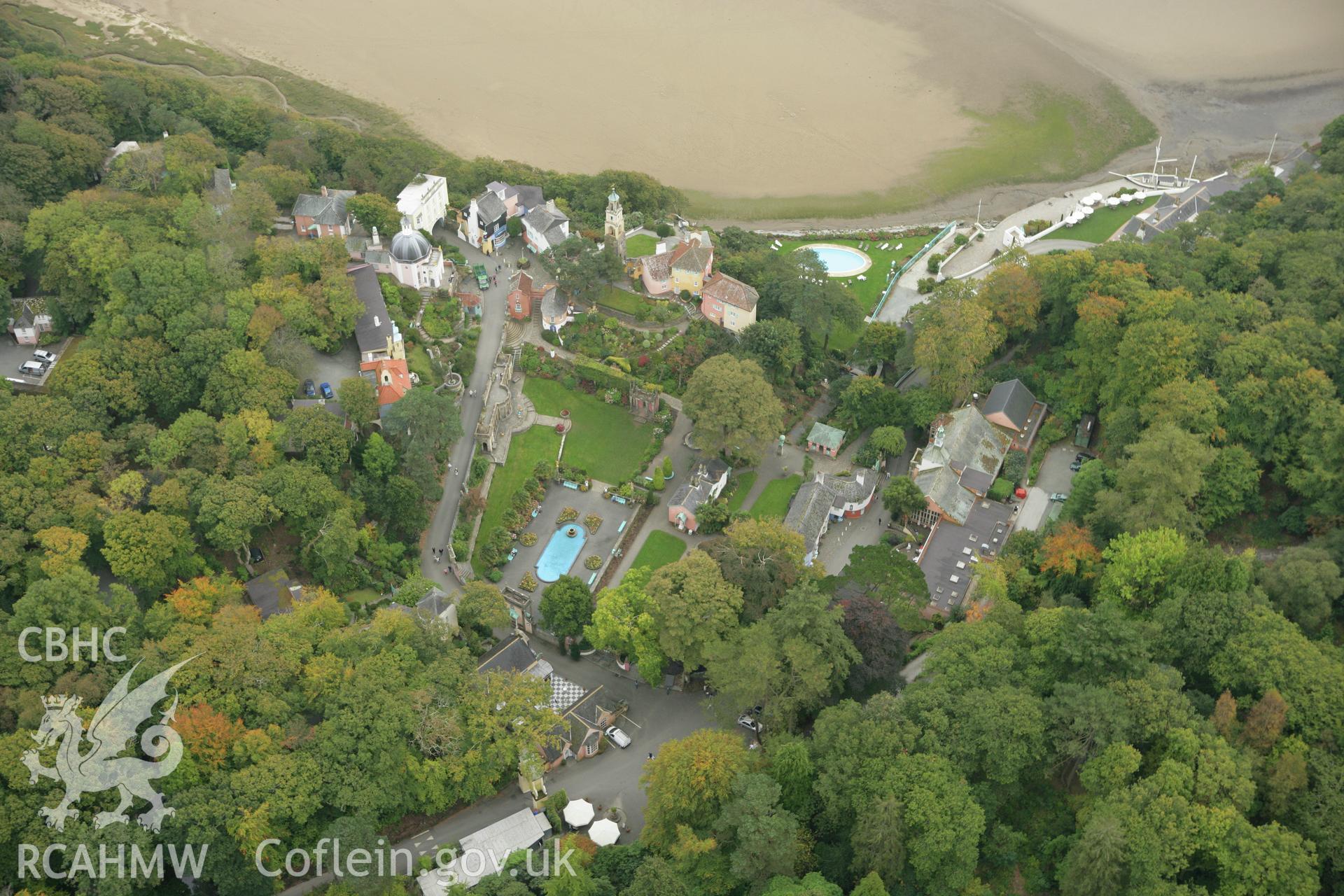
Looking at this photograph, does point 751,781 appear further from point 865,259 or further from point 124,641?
point 865,259

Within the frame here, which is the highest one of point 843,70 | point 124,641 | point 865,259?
point 843,70

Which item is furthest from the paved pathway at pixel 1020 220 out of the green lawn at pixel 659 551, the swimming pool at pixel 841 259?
the green lawn at pixel 659 551

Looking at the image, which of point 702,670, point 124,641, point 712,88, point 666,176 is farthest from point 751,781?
point 712,88

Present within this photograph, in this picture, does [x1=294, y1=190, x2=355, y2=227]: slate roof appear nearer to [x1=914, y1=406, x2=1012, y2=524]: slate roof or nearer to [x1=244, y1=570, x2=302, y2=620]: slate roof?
[x1=244, y1=570, x2=302, y2=620]: slate roof

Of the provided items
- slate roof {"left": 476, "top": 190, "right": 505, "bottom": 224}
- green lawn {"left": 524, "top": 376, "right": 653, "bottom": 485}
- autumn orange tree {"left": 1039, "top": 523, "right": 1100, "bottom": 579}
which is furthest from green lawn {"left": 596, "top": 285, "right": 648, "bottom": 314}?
autumn orange tree {"left": 1039, "top": 523, "right": 1100, "bottom": 579}

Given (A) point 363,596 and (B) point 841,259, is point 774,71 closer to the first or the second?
(B) point 841,259

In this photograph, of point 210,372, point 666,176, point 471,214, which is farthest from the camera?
point 666,176

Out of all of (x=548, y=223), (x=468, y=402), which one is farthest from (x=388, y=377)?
(x=548, y=223)
